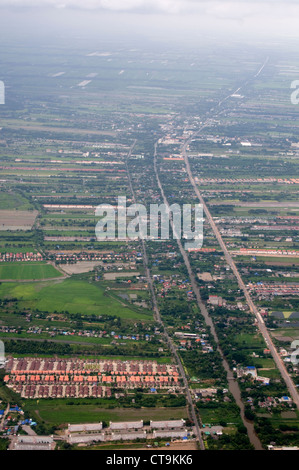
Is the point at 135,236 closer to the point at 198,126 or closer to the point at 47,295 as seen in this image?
the point at 47,295

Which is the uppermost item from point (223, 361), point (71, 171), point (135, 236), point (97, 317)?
point (71, 171)

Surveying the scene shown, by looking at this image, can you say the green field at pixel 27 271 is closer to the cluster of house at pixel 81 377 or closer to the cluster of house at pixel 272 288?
the cluster of house at pixel 81 377

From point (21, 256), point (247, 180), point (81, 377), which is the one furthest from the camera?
point (247, 180)

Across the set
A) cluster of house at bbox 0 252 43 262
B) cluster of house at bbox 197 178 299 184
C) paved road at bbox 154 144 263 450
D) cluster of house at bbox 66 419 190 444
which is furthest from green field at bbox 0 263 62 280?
→ cluster of house at bbox 197 178 299 184

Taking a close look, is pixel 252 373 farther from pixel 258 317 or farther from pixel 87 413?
pixel 87 413

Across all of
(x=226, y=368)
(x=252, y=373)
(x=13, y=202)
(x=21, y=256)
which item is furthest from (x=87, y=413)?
(x=13, y=202)

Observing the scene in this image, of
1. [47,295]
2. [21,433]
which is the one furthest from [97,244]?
[21,433]

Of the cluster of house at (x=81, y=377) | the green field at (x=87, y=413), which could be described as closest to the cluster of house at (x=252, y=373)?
the cluster of house at (x=81, y=377)

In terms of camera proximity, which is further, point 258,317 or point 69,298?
point 69,298
